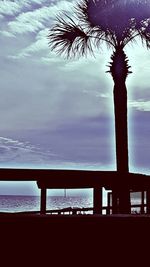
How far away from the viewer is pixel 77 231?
2408 mm

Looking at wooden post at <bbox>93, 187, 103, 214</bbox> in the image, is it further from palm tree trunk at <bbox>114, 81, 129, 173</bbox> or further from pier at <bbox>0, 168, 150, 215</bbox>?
palm tree trunk at <bbox>114, 81, 129, 173</bbox>

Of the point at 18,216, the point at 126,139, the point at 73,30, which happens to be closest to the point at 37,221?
the point at 18,216

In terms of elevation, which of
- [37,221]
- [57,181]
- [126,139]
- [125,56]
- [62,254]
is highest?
[125,56]

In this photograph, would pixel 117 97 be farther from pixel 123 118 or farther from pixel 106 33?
pixel 106 33

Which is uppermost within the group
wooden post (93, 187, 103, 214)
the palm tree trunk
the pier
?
the palm tree trunk

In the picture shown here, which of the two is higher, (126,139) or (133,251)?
(126,139)

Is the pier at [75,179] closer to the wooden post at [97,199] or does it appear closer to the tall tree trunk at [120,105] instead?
the wooden post at [97,199]

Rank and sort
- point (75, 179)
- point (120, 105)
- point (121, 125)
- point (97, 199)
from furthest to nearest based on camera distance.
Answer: point (120, 105)
point (121, 125)
point (97, 199)
point (75, 179)

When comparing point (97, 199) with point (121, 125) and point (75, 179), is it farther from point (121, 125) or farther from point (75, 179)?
point (121, 125)

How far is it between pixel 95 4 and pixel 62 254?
37.8 feet

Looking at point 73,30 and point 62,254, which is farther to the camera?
point 73,30

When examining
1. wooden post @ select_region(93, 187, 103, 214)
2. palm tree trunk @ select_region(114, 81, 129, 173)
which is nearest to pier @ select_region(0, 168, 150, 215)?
wooden post @ select_region(93, 187, 103, 214)

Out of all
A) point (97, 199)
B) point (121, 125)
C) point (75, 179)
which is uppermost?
point (121, 125)

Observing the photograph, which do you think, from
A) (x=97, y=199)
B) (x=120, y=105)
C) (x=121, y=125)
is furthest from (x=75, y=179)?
(x=120, y=105)
